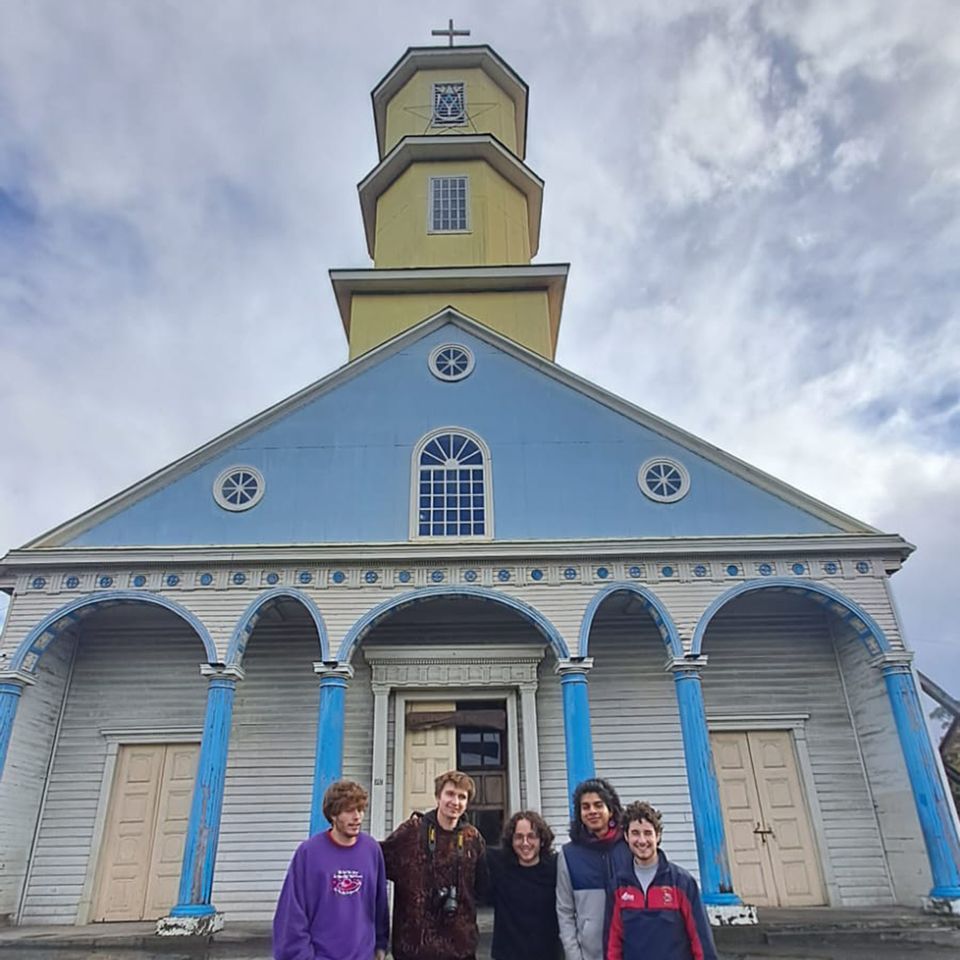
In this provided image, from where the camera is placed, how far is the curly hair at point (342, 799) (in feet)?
12.4

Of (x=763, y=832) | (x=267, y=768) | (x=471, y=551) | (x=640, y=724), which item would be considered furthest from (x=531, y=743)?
(x=267, y=768)

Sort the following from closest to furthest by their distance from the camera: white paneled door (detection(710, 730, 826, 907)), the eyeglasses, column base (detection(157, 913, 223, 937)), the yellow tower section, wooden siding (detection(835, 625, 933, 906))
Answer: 1. the eyeglasses
2. column base (detection(157, 913, 223, 937))
3. wooden siding (detection(835, 625, 933, 906))
4. white paneled door (detection(710, 730, 826, 907))
5. the yellow tower section

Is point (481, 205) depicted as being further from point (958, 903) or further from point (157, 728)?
point (958, 903)

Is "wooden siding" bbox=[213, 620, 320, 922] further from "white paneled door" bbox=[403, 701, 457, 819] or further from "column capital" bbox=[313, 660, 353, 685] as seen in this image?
"column capital" bbox=[313, 660, 353, 685]

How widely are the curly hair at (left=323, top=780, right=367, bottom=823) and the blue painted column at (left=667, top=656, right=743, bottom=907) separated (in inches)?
265

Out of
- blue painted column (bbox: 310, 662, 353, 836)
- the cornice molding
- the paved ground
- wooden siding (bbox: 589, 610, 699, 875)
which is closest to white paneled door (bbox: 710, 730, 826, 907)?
wooden siding (bbox: 589, 610, 699, 875)

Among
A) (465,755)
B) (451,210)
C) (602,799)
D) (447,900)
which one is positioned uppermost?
(451,210)

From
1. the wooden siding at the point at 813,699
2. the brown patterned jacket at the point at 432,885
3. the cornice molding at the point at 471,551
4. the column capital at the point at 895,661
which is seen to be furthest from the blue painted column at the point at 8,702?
the column capital at the point at 895,661

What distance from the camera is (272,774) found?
35.7ft

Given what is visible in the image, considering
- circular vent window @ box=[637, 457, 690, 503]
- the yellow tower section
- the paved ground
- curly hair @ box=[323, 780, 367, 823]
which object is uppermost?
the yellow tower section

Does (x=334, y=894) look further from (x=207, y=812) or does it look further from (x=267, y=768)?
(x=267, y=768)

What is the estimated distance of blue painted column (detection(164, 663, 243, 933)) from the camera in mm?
8703

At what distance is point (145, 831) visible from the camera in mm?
10711

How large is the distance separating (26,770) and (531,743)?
7.17 meters
